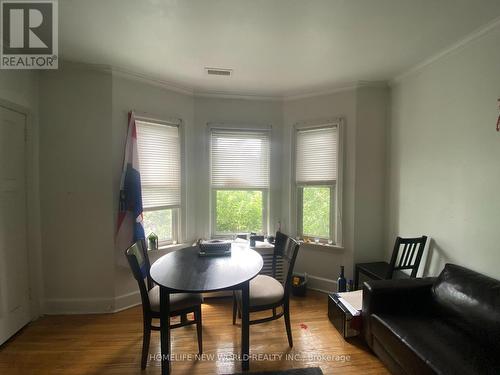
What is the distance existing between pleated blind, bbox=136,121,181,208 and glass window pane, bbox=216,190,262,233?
582mm

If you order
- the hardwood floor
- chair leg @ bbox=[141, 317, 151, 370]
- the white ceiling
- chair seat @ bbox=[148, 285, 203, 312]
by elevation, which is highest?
the white ceiling

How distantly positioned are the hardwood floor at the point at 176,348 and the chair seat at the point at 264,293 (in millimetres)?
434

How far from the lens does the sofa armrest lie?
1.80 meters

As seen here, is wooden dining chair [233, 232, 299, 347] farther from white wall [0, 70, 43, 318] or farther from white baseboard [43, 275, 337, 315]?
white wall [0, 70, 43, 318]

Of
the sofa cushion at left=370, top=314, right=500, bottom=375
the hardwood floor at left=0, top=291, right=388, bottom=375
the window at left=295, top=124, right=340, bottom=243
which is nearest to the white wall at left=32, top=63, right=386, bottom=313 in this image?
the window at left=295, top=124, right=340, bottom=243

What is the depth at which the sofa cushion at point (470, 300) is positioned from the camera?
1.41m

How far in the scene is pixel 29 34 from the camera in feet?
5.99

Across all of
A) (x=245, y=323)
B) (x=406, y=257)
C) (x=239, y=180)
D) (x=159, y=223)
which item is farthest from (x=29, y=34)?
(x=406, y=257)

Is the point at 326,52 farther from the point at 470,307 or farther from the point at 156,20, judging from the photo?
the point at 470,307

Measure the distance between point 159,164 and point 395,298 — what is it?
2.68m

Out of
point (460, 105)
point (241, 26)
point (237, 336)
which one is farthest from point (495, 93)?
point (237, 336)

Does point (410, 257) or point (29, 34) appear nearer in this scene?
point (29, 34)

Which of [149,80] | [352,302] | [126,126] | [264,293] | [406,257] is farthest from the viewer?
[149,80]

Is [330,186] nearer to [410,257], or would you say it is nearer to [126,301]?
[410,257]
